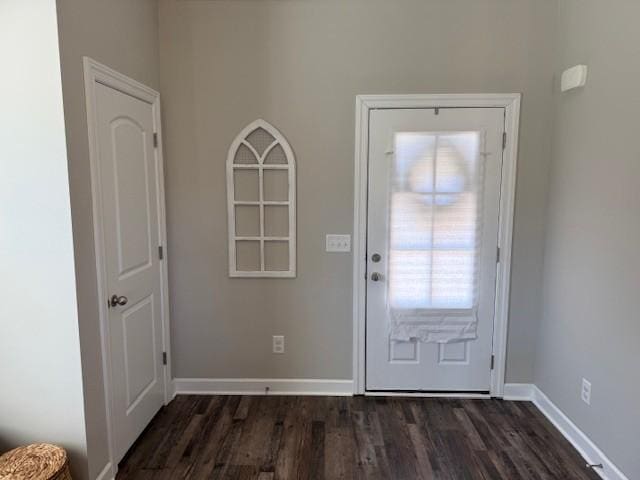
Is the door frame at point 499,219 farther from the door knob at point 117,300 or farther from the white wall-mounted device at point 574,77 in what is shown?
the door knob at point 117,300

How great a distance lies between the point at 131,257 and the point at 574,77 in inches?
108

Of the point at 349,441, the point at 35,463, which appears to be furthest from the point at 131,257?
the point at 349,441

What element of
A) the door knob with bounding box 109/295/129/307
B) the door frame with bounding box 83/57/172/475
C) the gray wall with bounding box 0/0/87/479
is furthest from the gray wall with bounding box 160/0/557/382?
the gray wall with bounding box 0/0/87/479

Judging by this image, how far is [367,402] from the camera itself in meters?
2.78

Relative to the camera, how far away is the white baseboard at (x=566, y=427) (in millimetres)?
2061

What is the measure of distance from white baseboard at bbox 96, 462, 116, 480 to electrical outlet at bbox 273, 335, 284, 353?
117cm

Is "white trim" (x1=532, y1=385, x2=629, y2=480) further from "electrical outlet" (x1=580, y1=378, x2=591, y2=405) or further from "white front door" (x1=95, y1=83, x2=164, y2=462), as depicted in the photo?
"white front door" (x1=95, y1=83, x2=164, y2=462)

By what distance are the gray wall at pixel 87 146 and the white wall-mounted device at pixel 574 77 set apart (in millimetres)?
2532

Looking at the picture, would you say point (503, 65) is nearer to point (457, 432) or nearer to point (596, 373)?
point (596, 373)

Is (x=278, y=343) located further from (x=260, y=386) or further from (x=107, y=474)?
(x=107, y=474)

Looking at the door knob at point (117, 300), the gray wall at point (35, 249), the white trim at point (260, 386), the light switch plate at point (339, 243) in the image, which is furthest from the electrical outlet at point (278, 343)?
the gray wall at point (35, 249)

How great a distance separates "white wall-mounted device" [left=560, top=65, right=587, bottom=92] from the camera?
2238 mm

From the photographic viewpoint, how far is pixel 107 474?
6.55 feet

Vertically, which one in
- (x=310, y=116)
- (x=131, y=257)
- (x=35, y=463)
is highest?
(x=310, y=116)
